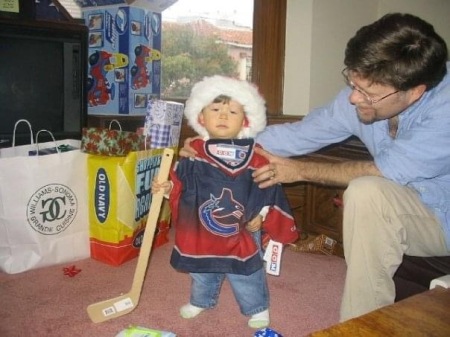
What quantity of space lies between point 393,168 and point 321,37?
103 cm

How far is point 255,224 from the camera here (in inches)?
47.7

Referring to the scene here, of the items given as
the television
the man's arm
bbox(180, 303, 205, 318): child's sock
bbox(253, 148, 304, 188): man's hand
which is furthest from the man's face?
the television

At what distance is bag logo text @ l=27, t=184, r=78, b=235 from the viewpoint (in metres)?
1.48

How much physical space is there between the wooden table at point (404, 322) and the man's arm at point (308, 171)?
48 centimetres

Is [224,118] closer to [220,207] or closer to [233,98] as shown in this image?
[233,98]

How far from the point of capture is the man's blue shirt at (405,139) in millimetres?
1080

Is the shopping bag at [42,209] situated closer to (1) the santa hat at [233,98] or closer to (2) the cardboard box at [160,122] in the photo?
(2) the cardboard box at [160,122]

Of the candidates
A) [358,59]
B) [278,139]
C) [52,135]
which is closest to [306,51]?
[278,139]

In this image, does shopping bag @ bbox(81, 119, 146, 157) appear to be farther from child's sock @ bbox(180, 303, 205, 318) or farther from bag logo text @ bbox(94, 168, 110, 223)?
child's sock @ bbox(180, 303, 205, 318)

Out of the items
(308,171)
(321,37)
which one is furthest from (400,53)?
(321,37)

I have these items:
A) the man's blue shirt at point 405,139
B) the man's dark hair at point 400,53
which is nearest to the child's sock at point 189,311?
the man's blue shirt at point 405,139

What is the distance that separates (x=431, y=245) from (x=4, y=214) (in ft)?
4.44

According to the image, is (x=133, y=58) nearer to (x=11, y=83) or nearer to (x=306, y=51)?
(x=11, y=83)

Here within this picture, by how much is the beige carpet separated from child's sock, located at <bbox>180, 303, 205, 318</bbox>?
0.02 meters
